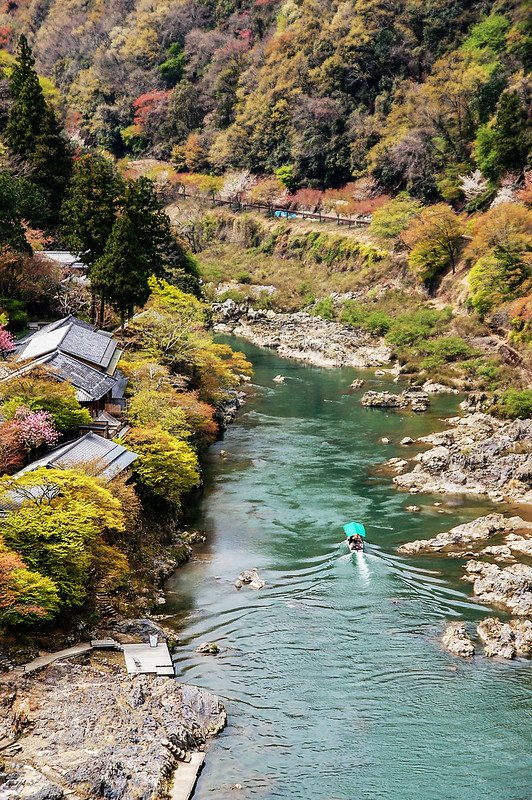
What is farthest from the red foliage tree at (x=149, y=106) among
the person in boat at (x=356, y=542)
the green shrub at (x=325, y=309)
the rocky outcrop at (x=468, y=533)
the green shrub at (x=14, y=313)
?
the person in boat at (x=356, y=542)

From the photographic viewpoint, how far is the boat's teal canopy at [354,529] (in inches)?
1118

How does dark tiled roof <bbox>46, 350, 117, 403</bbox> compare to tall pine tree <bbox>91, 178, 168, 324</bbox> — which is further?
tall pine tree <bbox>91, 178, 168, 324</bbox>

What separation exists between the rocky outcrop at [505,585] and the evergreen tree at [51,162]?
3614 centimetres

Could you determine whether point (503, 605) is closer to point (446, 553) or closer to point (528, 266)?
point (446, 553)

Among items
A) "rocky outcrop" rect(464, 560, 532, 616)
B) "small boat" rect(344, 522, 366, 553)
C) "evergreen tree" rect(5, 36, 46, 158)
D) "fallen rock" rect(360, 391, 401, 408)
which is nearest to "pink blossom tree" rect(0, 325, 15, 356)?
"small boat" rect(344, 522, 366, 553)

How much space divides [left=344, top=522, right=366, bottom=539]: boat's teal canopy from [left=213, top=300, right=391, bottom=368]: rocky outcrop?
87.6 ft

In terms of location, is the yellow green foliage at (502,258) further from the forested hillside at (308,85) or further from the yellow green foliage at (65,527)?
the yellow green foliage at (65,527)

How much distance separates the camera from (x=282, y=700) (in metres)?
20.5

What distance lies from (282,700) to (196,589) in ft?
20.2

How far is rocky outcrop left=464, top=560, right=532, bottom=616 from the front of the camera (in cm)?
2409

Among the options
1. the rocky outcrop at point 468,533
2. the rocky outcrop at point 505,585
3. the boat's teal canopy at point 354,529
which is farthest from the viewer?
the boat's teal canopy at point 354,529

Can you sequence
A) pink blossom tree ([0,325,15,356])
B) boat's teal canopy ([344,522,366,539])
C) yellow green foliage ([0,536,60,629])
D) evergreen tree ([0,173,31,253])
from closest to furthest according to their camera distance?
1. yellow green foliage ([0,536,60,629])
2. boat's teal canopy ([344,522,366,539])
3. pink blossom tree ([0,325,15,356])
4. evergreen tree ([0,173,31,253])

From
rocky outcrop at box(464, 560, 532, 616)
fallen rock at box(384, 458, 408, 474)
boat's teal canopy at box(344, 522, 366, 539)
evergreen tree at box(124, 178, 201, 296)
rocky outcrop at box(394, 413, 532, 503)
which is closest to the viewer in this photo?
rocky outcrop at box(464, 560, 532, 616)

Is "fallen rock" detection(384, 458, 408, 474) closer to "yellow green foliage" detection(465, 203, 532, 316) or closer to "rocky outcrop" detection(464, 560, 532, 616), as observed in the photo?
"rocky outcrop" detection(464, 560, 532, 616)
